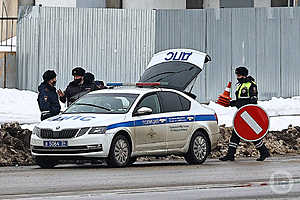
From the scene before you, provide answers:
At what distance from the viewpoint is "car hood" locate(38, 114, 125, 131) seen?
1570 centimetres

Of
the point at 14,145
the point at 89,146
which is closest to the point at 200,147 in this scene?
the point at 89,146

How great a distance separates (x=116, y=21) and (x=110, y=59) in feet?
4.08

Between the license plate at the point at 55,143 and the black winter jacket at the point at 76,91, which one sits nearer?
the license plate at the point at 55,143

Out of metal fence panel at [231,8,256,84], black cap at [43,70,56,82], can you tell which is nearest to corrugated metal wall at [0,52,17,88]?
metal fence panel at [231,8,256,84]

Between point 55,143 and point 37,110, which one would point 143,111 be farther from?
point 37,110

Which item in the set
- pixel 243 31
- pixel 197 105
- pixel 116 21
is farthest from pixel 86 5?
pixel 197 105

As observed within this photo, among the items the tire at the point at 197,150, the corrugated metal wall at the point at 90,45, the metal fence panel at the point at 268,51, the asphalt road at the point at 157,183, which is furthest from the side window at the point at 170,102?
the corrugated metal wall at the point at 90,45

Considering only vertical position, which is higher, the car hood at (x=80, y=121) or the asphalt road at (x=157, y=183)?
the car hood at (x=80, y=121)

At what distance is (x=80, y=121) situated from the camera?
1581 cm

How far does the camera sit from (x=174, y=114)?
17328mm

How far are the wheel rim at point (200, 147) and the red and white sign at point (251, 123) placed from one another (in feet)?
2.81

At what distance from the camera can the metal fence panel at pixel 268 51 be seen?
91.7 ft

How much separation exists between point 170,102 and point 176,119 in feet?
1.41
